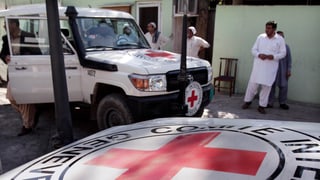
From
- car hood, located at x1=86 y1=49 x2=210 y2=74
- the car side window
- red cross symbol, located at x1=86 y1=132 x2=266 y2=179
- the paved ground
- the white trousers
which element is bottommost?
the paved ground

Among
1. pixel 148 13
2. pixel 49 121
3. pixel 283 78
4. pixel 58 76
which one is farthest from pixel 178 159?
pixel 148 13

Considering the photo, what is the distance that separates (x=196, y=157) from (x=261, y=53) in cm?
511

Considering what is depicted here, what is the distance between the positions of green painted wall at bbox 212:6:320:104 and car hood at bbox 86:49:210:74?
3470 mm

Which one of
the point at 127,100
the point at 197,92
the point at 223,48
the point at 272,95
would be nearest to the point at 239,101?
the point at 272,95

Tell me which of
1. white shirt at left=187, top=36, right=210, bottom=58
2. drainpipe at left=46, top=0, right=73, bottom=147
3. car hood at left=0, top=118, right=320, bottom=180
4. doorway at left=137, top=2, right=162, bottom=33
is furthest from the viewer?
doorway at left=137, top=2, right=162, bottom=33

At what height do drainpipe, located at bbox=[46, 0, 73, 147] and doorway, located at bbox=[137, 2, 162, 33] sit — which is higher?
doorway, located at bbox=[137, 2, 162, 33]

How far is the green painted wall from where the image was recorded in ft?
24.1

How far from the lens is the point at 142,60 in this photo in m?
4.57

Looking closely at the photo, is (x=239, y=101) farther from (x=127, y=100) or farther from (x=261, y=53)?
(x=127, y=100)

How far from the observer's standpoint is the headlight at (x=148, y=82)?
421 cm

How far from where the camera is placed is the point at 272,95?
7117 millimetres

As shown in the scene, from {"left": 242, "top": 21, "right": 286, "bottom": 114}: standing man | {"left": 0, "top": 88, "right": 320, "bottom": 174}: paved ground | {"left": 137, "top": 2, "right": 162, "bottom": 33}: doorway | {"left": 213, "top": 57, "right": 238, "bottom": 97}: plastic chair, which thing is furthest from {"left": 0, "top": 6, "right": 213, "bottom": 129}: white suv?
{"left": 137, "top": 2, "right": 162, "bottom": 33}: doorway

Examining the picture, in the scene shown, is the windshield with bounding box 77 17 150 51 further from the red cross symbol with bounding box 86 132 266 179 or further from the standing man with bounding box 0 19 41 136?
the red cross symbol with bounding box 86 132 266 179

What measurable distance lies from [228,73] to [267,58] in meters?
2.15
